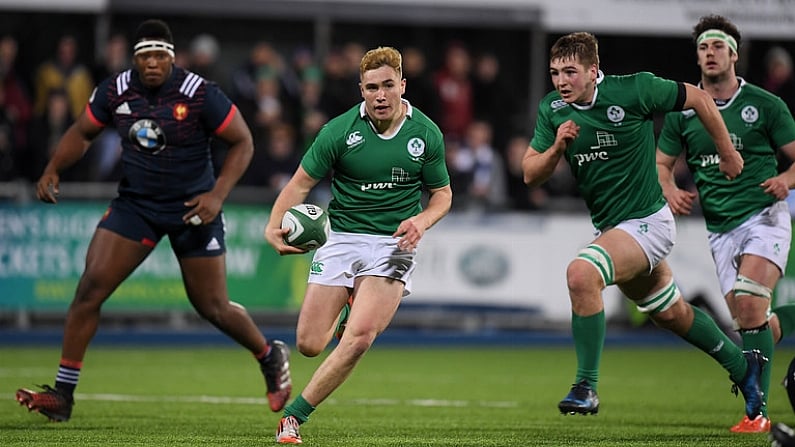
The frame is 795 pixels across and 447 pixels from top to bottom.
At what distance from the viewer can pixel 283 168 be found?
55.5 ft

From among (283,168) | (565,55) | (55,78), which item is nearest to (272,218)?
(565,55)

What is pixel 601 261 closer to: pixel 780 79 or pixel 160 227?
pixel 160 227

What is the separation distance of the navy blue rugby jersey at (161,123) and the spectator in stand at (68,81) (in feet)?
25.0

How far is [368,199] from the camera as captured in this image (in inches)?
323

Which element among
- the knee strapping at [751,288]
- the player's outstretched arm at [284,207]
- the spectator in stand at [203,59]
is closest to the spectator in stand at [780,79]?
the spectator in stand at [203,59]

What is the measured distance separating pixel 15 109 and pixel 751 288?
1058 centimetres

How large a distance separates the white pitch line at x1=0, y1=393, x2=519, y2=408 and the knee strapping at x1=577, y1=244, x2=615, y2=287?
2551 mm

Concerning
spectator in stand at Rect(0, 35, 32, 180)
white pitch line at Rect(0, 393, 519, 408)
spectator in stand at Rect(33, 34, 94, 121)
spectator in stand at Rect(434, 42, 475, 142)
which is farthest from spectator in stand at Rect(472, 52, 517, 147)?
white pitch line at Rect(0, 393, 519, 408)

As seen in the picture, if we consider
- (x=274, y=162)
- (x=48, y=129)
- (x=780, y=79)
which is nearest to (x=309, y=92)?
(x=274, y=162)

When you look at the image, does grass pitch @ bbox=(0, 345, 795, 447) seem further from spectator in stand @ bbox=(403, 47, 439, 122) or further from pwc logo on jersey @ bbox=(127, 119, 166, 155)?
spectator in stand @ bbox=(403, 47, 439, 122)

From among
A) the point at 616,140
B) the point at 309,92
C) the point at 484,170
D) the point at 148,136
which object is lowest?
the point at 484,170

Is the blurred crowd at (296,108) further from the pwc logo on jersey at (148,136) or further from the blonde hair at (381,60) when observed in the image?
the blonde hair at (381,60)

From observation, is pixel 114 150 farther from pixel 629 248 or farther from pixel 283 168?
pixel 629 248

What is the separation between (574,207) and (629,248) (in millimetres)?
9271
